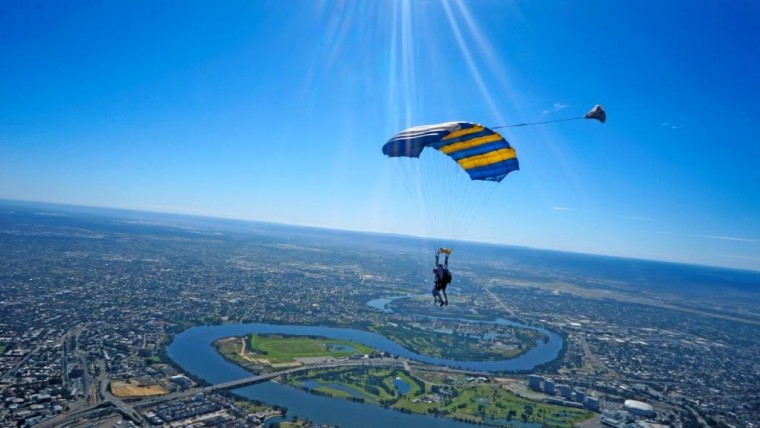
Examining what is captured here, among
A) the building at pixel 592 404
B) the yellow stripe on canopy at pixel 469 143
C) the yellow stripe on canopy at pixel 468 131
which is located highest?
the yellow stripe on canopy at pixel 468 131

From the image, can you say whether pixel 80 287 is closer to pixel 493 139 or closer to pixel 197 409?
pixel 197 409

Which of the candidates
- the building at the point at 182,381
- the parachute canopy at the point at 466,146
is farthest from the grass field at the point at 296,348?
the parachute canopy at the point at 466,146

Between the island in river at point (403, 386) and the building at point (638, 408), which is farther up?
the building at point (638, 408)

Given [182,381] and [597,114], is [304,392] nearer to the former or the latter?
[182,381]

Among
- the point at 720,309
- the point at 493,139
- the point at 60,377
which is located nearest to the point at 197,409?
the point at 60,377

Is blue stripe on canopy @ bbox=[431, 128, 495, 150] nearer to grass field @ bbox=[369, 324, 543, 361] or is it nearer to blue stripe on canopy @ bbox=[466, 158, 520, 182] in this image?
blue stripe on canopy @ bbox=[466, 158, 520, 182]

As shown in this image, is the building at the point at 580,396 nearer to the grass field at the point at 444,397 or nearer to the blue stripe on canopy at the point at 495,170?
the grass field at the point at 444,397
